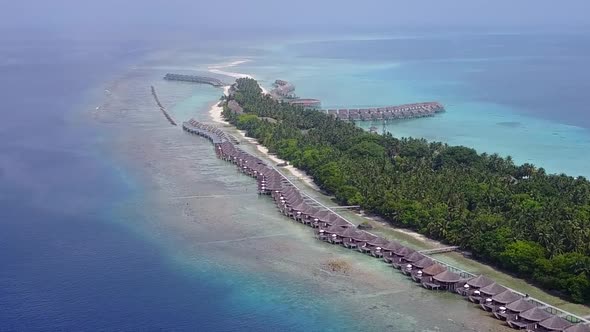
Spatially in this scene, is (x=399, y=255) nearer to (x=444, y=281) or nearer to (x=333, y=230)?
(x=444, y=281)

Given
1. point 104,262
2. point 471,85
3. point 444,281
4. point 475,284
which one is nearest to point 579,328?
point 475,284

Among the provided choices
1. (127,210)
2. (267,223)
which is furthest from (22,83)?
(267,223)

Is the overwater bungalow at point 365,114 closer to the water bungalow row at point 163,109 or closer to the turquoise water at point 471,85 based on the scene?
the turquoise water at point 471,85

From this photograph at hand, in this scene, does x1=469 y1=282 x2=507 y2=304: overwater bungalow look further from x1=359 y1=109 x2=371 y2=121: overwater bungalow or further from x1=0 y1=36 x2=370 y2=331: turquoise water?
x1=359 y1=109 x2=371 y2=121: overwater bungalow

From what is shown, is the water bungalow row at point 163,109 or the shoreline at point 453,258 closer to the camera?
the shoreline at point 453,258

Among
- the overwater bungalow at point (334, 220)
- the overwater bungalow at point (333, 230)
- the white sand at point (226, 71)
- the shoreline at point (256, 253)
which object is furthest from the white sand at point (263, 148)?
the white sand at point (226, 71)

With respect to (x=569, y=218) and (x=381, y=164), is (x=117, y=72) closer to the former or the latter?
(x=381, y=164)

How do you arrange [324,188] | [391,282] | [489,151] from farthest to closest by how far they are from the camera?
[489,151] < [324,188] < [391,282]
